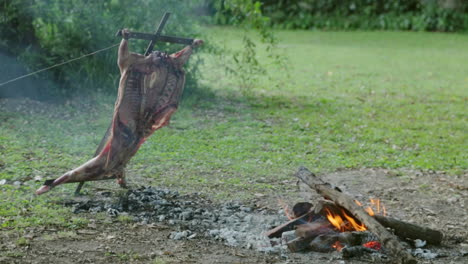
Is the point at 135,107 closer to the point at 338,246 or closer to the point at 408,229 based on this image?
the point at 338,246

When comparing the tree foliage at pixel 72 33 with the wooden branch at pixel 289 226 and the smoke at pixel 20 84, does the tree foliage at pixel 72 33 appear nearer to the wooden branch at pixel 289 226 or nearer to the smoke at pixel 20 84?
the smoke at pixel 20 84

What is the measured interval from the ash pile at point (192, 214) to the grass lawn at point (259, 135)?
1.02 feet

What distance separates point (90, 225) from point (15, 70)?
5521 millimetres

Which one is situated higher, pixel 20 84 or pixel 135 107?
pixel 135 107

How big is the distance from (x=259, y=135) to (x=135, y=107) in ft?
11.8

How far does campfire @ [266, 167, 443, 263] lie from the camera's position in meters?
4.83

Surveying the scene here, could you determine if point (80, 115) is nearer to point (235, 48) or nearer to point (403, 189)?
point (403, 189)

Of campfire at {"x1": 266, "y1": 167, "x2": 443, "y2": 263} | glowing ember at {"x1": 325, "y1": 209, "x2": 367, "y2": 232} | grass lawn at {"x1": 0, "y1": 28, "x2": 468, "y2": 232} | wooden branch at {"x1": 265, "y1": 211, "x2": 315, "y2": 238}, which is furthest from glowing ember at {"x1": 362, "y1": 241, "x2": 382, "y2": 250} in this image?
grass lawn at {"x1": 0, "y1": 28, "x2": 468, "y2": 232}

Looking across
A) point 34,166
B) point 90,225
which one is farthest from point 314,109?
point 90,225

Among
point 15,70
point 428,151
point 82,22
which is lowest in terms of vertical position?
point 428,151

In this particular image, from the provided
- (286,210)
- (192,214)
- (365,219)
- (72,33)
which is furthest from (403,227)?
(72,33)

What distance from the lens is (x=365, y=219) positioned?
15.6 feet

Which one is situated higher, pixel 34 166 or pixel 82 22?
pixel 82 22

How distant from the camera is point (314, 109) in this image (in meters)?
10.8
